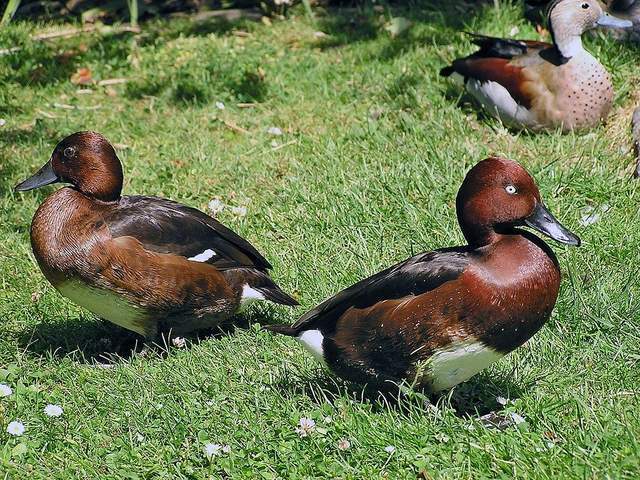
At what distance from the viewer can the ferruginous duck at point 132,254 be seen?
184 inches

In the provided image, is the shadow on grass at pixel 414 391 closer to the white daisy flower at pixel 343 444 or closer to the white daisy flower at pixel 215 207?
the white daisy flower at pixel 343 444

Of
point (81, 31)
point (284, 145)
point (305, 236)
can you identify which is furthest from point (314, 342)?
point (81, 31)

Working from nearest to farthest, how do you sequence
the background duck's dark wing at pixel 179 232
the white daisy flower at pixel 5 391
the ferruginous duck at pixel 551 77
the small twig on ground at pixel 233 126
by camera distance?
the white daisy flower at pixel 5 391
the background duck's dark wing at pixel 179 232
the ferruginous duck at pixel 551 77
the small twig on ground at pixel 233 126

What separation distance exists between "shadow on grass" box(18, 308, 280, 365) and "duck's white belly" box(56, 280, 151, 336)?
146mm

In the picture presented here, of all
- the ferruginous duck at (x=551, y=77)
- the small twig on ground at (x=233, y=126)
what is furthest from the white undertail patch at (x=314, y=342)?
the small twig on ground at (x=233, y=126)

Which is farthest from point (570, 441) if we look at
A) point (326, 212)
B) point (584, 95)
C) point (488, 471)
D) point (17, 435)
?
point (584, 95)

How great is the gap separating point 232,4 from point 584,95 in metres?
4.24

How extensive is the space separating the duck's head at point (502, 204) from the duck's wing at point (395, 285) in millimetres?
137

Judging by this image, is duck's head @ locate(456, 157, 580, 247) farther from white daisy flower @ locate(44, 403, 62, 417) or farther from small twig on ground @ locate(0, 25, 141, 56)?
small twig on ground @ locate(0, 25, 141, 56)

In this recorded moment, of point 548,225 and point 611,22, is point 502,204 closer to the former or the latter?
point 548,225

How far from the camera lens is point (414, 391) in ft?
12.9

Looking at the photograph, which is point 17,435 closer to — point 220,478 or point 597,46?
point 220,478

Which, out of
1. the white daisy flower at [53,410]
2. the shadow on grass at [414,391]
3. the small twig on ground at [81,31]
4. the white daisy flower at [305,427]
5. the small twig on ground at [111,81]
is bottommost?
the small twig on ground at [111,81]

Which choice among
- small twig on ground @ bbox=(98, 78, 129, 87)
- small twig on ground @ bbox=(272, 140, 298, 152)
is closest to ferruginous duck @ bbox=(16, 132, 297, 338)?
small twig on ground @ bbox=(272, 140, 298, 152)
